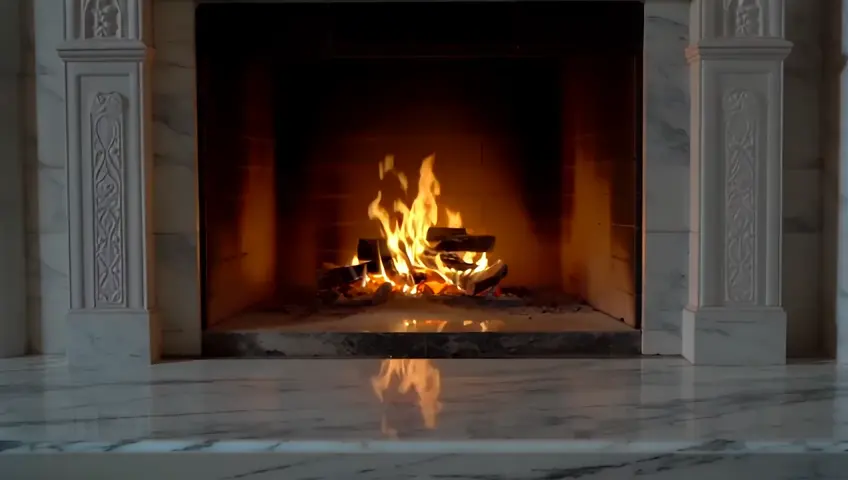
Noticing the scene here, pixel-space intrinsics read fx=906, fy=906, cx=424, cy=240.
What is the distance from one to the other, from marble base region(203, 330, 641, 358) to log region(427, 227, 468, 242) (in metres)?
0.60

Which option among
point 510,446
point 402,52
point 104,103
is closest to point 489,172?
point 402,52

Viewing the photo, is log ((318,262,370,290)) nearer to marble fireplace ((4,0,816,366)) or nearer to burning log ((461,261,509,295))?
burning log ((461,261,509,295))

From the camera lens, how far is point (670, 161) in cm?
247

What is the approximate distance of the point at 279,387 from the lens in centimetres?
216

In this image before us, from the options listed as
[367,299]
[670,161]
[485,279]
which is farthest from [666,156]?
[367,299]

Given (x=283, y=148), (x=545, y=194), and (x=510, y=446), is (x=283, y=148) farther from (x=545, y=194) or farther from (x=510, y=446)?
(x=510, y=446)

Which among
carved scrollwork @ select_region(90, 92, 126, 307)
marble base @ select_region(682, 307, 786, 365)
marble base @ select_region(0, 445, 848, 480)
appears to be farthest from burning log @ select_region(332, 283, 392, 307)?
marble base @ select_region(0, 445, 848, 480)

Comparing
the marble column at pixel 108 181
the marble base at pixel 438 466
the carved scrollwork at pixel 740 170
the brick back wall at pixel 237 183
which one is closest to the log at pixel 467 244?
the brick back wall at pixel 237 183

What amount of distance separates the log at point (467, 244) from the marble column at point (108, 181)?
0.99 m

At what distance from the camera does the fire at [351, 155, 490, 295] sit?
305 centimetres

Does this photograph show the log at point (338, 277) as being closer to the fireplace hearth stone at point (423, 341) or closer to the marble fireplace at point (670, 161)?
the fireplace hearth stone at point (423, 341)

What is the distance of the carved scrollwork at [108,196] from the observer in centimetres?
238

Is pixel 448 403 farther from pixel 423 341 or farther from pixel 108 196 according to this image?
pixel 108 196

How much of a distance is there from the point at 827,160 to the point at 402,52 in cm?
121
